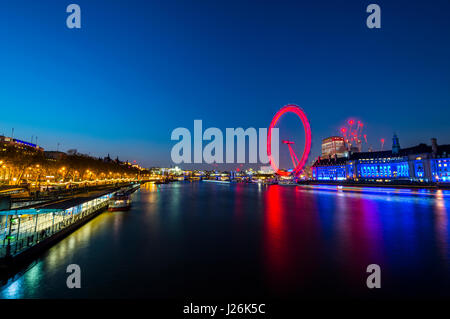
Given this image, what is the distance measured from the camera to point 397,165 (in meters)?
142

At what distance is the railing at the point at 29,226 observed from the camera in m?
15.4

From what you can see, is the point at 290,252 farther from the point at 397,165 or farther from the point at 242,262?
the point at 397,165

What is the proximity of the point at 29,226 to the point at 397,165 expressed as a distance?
16883cm

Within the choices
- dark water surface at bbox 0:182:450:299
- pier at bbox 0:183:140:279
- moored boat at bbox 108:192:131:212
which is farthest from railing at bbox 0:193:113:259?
moored boat at bbox 108:192:131:212

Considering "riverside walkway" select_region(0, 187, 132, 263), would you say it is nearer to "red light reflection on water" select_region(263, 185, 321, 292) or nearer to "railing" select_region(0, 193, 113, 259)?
"railing" select_region(0, 193, 113, 259)

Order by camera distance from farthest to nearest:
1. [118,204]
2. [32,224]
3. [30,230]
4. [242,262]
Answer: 1. [118,204]
2. [32,224]
3. [30,230]
4. [242,262]

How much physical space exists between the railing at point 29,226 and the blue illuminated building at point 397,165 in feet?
482

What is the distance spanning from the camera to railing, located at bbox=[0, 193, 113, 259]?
50.4 feet

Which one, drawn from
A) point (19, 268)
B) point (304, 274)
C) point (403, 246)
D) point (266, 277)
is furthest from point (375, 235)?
point (19, 268)

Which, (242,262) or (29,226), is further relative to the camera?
(29,226)

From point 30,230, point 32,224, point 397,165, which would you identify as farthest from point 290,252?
point 397,165

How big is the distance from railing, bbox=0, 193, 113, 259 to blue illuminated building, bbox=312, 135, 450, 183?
5784 inches

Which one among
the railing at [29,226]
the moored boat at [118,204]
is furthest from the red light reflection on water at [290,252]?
the moored boat at [118,204]
